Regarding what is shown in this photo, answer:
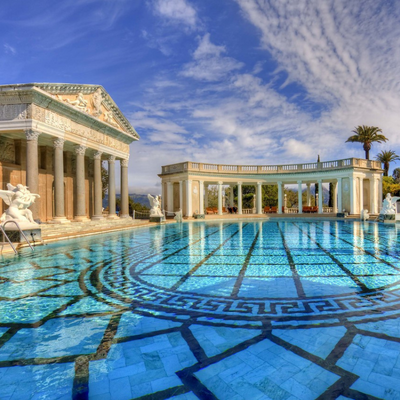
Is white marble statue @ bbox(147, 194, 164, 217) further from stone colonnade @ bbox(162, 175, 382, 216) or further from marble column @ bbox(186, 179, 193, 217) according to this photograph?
marble column @ bbox(186, 179, 193, 217)

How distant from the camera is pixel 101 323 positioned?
359cm

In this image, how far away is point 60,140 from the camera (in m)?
17.6

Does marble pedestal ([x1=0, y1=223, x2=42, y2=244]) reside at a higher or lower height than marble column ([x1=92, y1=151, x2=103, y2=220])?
lower

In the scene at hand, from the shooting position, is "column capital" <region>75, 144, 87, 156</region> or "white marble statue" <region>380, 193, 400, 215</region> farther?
"white marble statue" <region>380, 193, 400, 215</region>

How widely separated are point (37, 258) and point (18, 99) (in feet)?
36.7

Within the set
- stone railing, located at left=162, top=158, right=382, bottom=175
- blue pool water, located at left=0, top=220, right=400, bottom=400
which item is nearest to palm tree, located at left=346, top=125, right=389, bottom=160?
stone railing, located at left=162, top=158, right=382, bottom=175

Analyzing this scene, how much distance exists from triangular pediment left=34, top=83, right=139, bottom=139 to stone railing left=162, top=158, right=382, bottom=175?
875cm

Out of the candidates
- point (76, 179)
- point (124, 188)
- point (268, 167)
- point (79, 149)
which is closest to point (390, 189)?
point (268, 167)

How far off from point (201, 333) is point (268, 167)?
3358 centimetres

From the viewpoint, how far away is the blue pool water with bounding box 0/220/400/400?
2.34 meters

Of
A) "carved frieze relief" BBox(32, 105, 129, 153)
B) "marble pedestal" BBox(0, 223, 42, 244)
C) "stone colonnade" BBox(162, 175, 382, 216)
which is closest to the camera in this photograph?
"marble pedestal" BBox(0, 223, 42, 244)

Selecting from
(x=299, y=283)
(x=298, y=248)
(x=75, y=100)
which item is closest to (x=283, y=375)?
(x=299, y=283)

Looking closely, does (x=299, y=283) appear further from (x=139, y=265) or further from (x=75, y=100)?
(x=75, y=100)

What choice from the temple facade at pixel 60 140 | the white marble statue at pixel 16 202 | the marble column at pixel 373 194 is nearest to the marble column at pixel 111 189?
the temple facade at pixel 60 140
